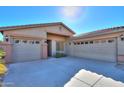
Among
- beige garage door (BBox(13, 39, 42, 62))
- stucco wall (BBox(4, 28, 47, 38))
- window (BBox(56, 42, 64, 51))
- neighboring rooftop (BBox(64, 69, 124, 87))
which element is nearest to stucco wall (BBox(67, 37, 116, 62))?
window (BBox(56, 42, 64, 51))

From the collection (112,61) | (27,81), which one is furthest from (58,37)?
(27,81)

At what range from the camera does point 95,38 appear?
11.7 meters

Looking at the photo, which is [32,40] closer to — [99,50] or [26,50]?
[26,50]

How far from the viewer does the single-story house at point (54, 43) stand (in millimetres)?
9648

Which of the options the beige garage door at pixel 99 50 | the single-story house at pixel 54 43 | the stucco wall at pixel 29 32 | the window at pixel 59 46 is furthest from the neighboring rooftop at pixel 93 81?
the window at pixel 59 46

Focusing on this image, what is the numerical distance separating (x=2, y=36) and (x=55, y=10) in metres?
4.79

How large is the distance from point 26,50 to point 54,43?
14.4ft

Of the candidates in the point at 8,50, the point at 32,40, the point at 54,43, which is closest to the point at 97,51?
the point at 54,43

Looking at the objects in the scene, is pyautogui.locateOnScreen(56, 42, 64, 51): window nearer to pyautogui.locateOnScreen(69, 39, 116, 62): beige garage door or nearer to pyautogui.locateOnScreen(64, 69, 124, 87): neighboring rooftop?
pyautogui.locateOnScreen(69, 39, 116, 62): beige garage door

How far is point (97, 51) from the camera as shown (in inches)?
446

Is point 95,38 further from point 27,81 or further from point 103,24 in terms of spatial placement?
point 27,81

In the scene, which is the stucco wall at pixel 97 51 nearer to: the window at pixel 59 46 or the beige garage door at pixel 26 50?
the window at pixel 59 46

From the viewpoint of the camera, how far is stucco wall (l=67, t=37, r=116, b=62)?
10.1m
